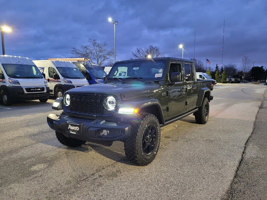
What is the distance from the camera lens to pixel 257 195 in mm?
2533

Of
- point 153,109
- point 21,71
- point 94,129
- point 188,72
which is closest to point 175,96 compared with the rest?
point 153,109

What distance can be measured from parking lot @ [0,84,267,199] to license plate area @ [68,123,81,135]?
56 centimetres

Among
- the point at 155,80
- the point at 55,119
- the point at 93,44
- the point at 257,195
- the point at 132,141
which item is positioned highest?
the point at 93,44

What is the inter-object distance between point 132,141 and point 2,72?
9037mm

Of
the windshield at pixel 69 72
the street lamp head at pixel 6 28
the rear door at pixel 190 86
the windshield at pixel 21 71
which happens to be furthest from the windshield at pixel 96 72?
the rear door at pixel 190 86

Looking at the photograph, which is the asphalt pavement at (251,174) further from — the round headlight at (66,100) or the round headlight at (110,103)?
the round headlight at (66,100)

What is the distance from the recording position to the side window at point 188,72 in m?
5.08

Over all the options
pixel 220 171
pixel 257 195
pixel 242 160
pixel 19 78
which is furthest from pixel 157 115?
pixel 19 78

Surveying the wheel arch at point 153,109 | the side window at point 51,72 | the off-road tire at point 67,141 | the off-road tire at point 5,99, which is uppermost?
the side window at point 51,72

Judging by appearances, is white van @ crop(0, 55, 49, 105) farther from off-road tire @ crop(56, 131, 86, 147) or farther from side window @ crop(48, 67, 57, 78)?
off-road tire @ crop(56, 131, 86, 147)

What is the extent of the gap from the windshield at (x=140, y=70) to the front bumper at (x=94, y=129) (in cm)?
156

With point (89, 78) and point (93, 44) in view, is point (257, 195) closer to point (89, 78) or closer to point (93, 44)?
point (89, 78)

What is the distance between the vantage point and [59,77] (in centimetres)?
1164

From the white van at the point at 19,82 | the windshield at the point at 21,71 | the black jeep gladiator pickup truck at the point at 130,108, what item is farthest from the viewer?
the windshield at the point at 21,71
